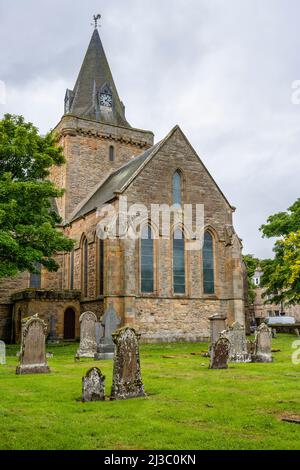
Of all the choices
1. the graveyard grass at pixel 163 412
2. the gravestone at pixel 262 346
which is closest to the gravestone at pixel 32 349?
the graveyard grass at pixel 163 412

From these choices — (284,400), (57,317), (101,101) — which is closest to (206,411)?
(284,400)

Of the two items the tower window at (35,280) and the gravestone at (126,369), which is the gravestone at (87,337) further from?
the tower window at (35,280)

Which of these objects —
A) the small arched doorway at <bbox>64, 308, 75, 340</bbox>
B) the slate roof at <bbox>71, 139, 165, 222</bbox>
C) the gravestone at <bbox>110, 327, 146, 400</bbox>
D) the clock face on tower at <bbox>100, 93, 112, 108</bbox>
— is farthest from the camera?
the clock face on tower at <bbox>100, 93, 112, 108</bbox>

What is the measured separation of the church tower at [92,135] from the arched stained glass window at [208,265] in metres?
11.8

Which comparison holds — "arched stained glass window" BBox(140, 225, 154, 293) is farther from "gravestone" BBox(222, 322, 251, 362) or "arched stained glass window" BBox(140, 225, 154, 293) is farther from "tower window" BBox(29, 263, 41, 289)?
"tower window" BBox(29, 263, 41, 289)

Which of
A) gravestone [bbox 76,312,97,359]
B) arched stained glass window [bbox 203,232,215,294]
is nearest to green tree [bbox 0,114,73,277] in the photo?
gravestone [bbox 76,312,97,359]

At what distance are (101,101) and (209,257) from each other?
1956cm

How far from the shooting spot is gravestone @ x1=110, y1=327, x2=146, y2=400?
32.6ft

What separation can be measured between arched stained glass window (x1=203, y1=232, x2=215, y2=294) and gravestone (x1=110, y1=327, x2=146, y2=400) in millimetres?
17233

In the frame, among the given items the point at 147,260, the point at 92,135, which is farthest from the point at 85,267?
the point at 92,135

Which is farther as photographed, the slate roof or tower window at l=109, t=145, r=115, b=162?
tower window at l=109, t=145, r=115, b=162

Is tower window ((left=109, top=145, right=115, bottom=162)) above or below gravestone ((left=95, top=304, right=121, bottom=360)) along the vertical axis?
above

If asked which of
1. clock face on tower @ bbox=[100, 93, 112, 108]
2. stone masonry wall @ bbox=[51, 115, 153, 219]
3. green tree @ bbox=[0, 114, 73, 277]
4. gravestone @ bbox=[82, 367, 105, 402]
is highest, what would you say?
clock face on tower @ bbox=[100, 93, 112, 108]

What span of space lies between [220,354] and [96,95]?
3085cm
